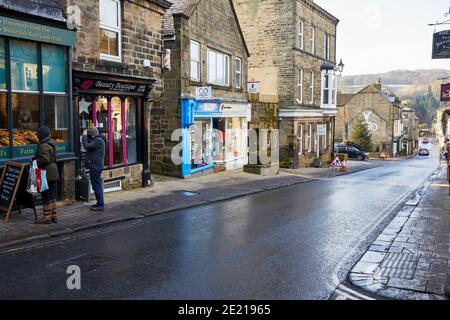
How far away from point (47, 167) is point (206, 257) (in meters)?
4.01

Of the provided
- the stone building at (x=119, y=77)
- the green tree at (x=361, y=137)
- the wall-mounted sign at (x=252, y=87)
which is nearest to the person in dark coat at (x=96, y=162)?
the stone building at (x=119, y=77)

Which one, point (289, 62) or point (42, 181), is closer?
point (42, 181)

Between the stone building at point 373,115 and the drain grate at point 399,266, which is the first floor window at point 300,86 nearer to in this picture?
the drain grate at point 399,266

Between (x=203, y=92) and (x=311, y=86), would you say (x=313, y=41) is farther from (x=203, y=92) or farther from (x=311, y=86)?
(x=203, y=92)

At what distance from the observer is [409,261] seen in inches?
282

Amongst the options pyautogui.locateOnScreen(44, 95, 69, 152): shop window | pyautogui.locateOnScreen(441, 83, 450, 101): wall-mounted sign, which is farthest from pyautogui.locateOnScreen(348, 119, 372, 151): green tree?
pyautogui.locateOnScreen(44, 95, 69, 152): shop window

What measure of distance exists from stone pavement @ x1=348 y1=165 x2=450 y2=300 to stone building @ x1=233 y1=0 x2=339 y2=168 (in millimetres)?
17381

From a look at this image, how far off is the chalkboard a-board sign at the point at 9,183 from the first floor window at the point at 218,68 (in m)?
12.2

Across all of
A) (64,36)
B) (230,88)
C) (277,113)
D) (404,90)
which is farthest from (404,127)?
(404,90)

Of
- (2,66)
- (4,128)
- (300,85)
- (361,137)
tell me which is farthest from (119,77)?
(361,137)

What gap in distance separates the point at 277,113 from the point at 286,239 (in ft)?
66.7

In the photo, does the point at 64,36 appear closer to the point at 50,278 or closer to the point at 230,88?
the point at 50,278

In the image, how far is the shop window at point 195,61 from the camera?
18.5 meters

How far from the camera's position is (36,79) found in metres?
10.3
